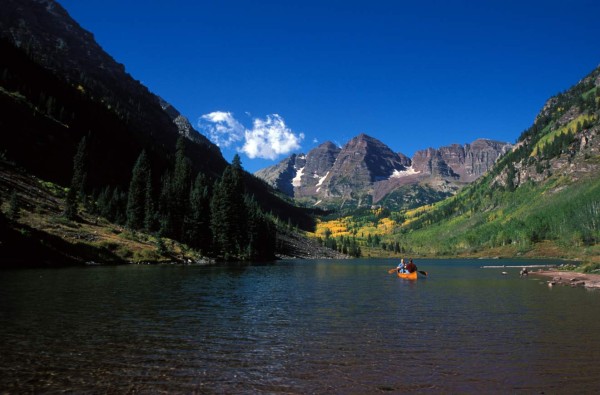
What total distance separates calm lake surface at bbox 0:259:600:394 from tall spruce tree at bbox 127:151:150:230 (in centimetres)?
8346

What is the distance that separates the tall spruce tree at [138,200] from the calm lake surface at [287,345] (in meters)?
83.5

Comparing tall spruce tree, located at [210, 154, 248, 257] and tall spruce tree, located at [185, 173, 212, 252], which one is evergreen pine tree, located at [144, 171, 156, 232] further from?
tall spruce tree, located at [210, 154, 248, 257]

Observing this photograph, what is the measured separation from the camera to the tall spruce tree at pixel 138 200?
123 m

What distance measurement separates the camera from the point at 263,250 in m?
177

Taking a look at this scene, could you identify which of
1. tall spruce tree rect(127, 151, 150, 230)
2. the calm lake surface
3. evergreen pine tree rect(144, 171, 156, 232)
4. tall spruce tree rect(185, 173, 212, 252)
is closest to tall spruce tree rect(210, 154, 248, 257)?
tall spruce tree rect(185, 173, 212, 252)

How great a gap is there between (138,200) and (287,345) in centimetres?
11749

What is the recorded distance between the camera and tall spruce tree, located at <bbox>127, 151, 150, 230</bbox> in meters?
123

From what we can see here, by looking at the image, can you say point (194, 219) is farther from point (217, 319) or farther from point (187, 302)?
point (217, 319)

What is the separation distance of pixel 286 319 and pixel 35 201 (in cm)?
9075

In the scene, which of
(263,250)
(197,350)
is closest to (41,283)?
(197,350)

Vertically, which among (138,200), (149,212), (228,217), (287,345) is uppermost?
(138,200)

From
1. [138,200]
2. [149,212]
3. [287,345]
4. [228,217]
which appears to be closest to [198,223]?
[228,217]

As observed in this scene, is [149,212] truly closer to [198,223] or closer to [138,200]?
[138,200]

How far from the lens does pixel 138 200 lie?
424 ft
